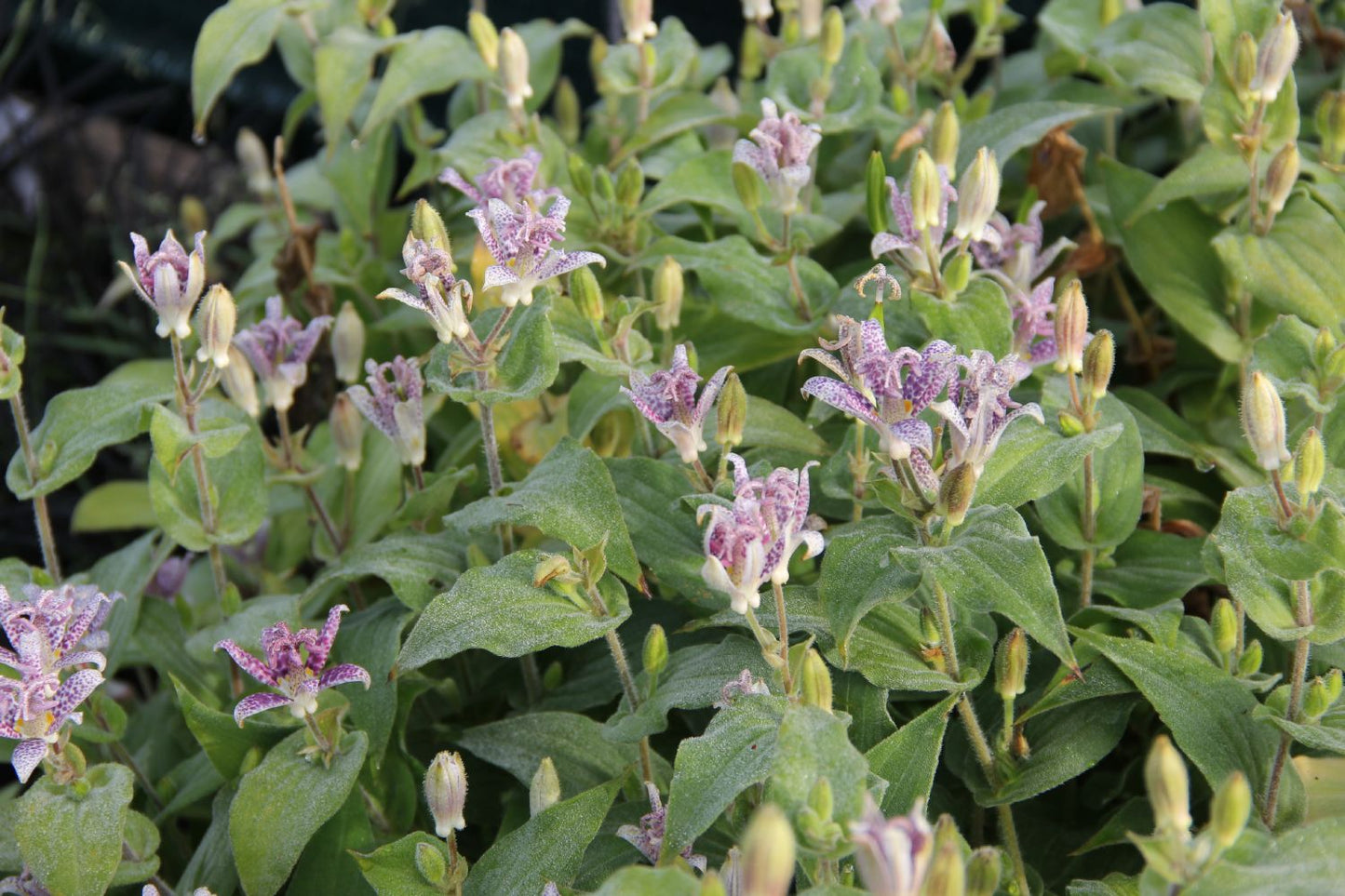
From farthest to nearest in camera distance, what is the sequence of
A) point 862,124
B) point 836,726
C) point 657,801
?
point 862,124 → point 657,801 → point 836,726

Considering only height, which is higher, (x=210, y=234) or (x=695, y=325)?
(x=695, y=325)

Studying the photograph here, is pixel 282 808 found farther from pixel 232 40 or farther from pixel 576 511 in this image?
pixel 232 40

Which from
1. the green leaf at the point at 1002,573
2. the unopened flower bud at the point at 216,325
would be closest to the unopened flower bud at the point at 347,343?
the unopened flower bud at the point at 216,325

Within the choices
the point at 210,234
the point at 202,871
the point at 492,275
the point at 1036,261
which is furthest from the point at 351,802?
the point at 210,234

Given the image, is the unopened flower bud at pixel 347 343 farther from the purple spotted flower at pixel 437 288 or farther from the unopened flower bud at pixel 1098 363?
the unopened flower bud at pixel 1098 363

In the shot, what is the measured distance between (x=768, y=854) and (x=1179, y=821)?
0.17 m

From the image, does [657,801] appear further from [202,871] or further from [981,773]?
[202,871]

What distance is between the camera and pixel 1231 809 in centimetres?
50

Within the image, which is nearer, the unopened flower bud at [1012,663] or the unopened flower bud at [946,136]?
the unopened flower bud at [1012,663]

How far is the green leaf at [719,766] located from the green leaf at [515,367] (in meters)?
0.21

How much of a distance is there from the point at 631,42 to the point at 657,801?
0.64 m

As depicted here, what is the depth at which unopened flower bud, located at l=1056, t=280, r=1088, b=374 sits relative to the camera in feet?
2.32

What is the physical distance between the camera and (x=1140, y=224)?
0.94 meters

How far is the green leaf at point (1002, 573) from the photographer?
598 millimetres
